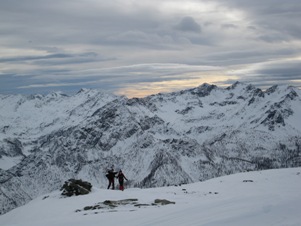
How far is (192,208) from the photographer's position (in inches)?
870

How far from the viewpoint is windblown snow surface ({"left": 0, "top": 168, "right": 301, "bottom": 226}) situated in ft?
54.7

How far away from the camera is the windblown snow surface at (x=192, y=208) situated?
1667 cm

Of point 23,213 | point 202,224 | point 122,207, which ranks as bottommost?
point 23,213

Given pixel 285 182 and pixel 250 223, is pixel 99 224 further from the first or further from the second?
pixel 285 182

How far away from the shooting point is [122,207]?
86.8ft

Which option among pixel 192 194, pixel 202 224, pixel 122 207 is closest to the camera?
pixel 202 224

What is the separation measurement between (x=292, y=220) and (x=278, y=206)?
290 cm

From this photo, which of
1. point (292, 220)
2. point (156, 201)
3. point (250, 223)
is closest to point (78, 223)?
point (156, 201)

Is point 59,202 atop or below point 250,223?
below

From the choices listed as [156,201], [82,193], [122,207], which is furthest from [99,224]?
[82,193]

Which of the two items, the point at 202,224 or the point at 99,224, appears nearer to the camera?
the point at 202,224

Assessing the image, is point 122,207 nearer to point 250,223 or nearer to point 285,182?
point 250,223

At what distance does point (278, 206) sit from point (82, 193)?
2176 centimetres

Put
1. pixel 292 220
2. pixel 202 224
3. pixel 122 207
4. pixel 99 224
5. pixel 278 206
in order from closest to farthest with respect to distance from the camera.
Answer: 1. pixel 292 220
2. pixel 202 224
3. pixel 278 206
4. pixel 99 224
5. pixel 122 207
